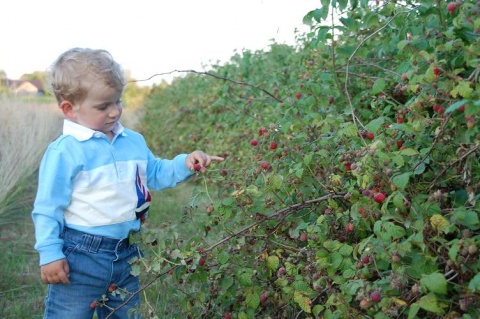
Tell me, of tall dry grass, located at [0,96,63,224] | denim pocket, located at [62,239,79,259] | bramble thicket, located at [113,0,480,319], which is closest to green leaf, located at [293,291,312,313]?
bramble thicket, located at [113,0,480,319]

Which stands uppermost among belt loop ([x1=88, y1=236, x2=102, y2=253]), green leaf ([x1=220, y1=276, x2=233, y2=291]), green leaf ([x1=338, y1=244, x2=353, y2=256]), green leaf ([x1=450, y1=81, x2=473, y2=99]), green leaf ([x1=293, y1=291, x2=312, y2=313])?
green leaf ([x1=450, y1=81, x2=473, y2=99])

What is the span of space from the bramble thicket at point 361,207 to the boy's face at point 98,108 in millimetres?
445

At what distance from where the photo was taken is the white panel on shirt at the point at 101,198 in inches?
101

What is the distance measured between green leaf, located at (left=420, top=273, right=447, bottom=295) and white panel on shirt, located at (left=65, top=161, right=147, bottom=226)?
1300mm

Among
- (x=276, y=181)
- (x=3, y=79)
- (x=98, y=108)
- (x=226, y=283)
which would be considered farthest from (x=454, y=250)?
(x=3, y=79)

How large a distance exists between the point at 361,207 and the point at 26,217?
4.11 metres

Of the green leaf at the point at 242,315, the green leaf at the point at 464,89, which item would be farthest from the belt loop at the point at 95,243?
the green leaf at the point at 464,89

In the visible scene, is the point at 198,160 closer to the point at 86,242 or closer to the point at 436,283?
the point at 86,242

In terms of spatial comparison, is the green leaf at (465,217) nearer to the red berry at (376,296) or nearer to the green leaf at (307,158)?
the red berry at (376,296)

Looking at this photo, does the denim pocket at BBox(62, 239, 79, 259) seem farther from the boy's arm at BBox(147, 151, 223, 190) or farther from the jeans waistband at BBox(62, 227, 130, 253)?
the boy's arm at BBox(147, 151, 223, 190)

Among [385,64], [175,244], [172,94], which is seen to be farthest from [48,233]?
[172,94]

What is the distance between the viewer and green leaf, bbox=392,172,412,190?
1944 mm

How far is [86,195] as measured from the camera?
2572 mm

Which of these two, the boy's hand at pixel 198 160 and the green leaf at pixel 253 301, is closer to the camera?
the green leaf at pixel 253 301
